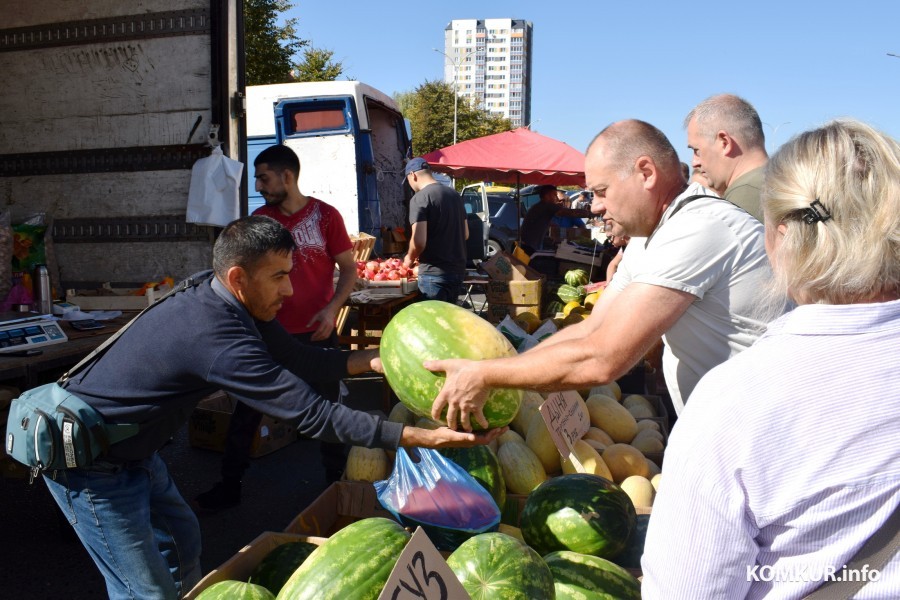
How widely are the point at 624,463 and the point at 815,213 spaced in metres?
2.77

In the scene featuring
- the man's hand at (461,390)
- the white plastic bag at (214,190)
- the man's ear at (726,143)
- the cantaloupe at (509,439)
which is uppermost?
the man's ear at (726,143)

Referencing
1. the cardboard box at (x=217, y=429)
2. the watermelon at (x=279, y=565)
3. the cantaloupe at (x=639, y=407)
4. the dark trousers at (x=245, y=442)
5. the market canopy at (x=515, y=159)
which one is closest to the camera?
the watermelon at (x=279, y=565)

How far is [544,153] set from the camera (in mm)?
13109

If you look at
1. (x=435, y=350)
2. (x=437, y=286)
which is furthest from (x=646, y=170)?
(x=437, y=286)

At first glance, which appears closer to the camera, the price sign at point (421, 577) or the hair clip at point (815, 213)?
the hair clip at point (815, 213)

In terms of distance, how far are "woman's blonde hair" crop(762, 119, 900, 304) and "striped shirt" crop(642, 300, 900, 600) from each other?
4cm

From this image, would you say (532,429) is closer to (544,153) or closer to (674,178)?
(674,178)

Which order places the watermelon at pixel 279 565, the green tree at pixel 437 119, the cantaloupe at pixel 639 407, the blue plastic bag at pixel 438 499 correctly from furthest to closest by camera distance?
the green tree at pixel 437 119 → the cantaloupe at pixel 639 407 → the blue plastic bag at pixel 438 499 → the watermelon at pixel 279 565

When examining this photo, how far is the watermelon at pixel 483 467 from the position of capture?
293 centimetres

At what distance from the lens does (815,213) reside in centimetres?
111

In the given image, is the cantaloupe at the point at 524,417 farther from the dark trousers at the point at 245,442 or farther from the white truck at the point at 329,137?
the white truck at the point at 329,137

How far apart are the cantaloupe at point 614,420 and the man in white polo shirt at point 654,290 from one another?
1817 millimetres

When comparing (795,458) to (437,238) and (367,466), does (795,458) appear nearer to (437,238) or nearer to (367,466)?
(367,466)

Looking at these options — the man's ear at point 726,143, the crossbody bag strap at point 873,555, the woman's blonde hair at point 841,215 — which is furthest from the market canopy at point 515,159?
the crossbody bag strap at point 873,555
